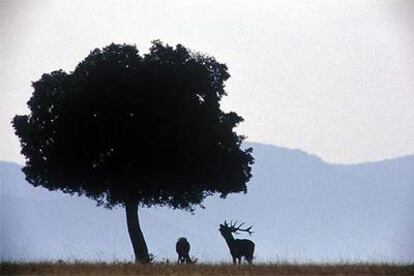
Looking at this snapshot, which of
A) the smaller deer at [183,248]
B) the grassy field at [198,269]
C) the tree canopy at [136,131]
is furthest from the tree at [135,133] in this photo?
the grassy field at [198,269]

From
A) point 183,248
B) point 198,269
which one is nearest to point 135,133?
point 183,248

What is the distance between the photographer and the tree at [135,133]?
4012 centimetres

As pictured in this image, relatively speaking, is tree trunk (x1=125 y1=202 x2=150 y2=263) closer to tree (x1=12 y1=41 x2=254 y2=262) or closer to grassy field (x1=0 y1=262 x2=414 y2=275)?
tree (x1=12 y1=41 x2=254 y2=262)

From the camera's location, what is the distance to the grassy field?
89.1ft

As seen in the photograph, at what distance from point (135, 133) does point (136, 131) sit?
0.33 ft

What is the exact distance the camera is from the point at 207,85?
4172 cm

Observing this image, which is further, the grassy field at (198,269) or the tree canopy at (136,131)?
the tree canopy at (136,131)

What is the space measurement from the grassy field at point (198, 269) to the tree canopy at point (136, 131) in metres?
10.8

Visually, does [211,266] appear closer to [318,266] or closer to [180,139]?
[318,266]

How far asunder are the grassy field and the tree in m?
10.8

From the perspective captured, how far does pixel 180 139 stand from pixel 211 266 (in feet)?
37.5

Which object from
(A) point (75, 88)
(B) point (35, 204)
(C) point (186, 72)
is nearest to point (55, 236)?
(B) point (35, 204)

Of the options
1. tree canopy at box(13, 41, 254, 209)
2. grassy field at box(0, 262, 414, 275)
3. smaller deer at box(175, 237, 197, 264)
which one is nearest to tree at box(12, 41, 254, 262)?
tree canopy at box(13, 41, 254, 209)

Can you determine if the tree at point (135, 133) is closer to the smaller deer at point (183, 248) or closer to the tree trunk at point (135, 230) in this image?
the tree trunk at point (135, 230)
